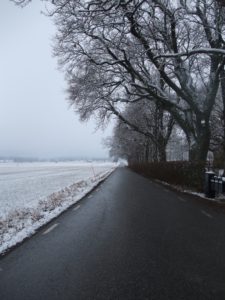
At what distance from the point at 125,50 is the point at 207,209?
42.0 feet

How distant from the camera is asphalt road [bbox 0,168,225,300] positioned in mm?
5309

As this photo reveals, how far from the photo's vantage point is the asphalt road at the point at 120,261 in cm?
531

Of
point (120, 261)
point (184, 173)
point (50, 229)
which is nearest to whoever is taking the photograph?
point (120, 261)

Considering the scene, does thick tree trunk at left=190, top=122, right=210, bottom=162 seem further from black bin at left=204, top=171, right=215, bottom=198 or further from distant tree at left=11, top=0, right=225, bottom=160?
black bin at left=204, top=171, right=215, bottom=198

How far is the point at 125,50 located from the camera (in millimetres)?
23906

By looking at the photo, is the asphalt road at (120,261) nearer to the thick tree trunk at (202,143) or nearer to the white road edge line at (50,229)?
the white road edge line at (50,229)

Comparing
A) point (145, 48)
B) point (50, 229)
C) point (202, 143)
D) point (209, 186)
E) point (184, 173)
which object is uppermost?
point (145, 48)

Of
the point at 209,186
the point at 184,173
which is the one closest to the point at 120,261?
the point at 209,186

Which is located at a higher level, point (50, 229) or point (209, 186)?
point (209, 186)

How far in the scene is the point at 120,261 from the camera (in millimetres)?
6785

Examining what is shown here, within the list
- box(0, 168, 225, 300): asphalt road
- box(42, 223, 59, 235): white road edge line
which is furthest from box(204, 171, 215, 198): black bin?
box(42, 223, 59, 235): white road edge line

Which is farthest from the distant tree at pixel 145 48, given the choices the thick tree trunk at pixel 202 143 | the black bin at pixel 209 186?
the black bin at pixel 209 186

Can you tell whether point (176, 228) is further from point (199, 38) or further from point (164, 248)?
point (199, 38)

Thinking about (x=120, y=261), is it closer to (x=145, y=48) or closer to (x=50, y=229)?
(x=50, y=229)
